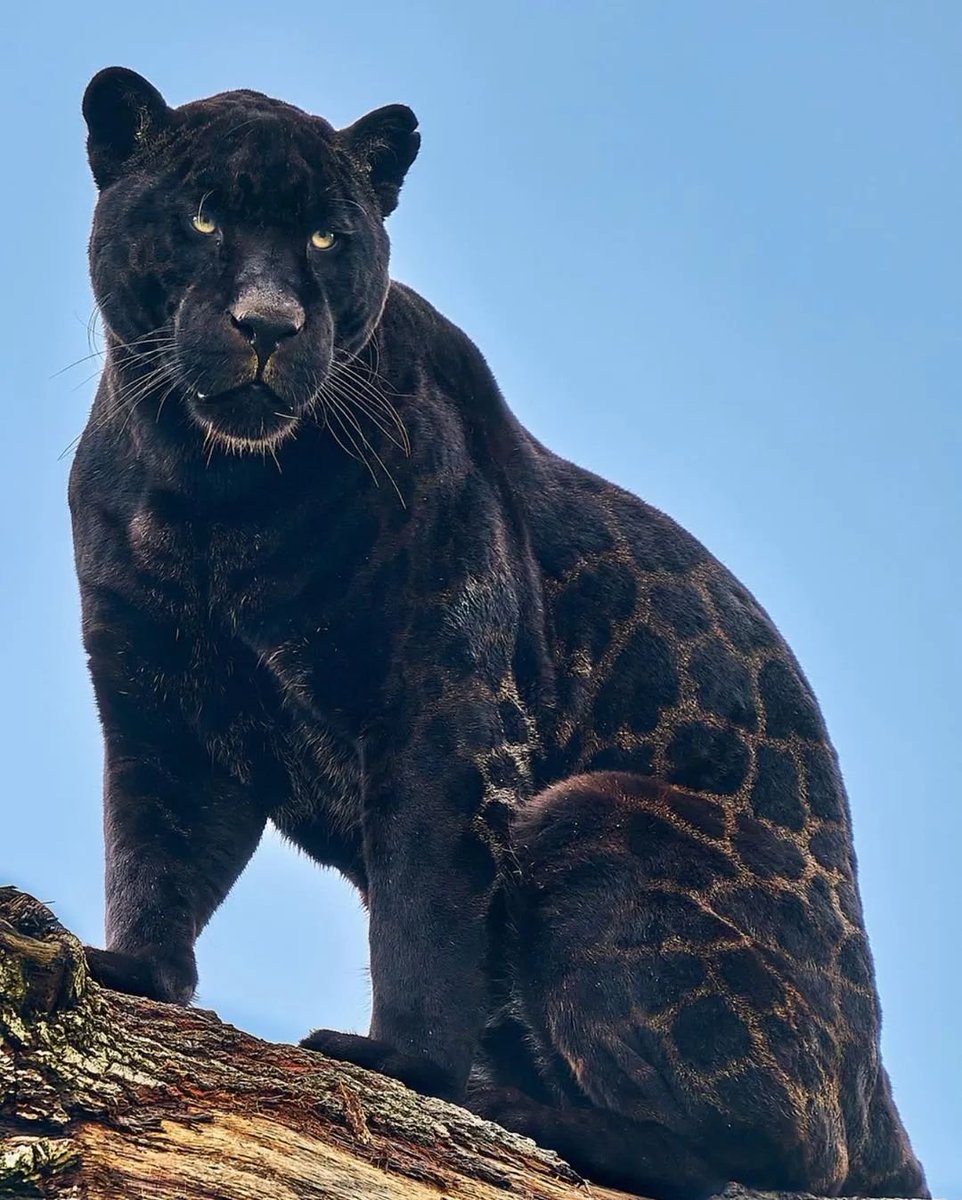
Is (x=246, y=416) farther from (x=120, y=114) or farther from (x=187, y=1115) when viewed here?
(x=187, y=1115)

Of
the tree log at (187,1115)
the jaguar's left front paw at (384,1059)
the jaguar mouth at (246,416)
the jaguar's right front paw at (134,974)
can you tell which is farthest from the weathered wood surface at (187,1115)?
the jaguar mouth at (246,416)

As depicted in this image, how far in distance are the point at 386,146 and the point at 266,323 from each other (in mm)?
1865

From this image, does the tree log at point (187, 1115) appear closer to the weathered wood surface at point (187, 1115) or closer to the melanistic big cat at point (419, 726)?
the weathered wood surface at point (187, 1115)

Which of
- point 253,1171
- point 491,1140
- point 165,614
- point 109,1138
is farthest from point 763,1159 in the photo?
point 165,614

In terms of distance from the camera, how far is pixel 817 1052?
7.58 m

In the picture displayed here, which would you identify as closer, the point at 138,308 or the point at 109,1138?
the point at 109,1138

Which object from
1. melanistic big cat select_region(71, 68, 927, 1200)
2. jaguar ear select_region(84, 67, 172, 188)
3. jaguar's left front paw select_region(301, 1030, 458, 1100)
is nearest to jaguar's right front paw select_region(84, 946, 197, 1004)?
melanistic big cat select_region(71, 68, 927, 1200)

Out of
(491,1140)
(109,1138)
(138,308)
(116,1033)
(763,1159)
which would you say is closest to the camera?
(109,1138)

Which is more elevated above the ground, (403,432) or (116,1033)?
(403,432)

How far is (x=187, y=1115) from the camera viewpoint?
544 centimetres

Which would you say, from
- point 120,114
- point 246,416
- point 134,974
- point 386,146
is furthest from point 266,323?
point 134,974

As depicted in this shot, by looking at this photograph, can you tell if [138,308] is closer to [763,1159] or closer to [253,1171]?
[253,1171]

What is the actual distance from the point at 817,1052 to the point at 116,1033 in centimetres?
353

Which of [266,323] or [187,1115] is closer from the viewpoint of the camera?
[187,1115]
